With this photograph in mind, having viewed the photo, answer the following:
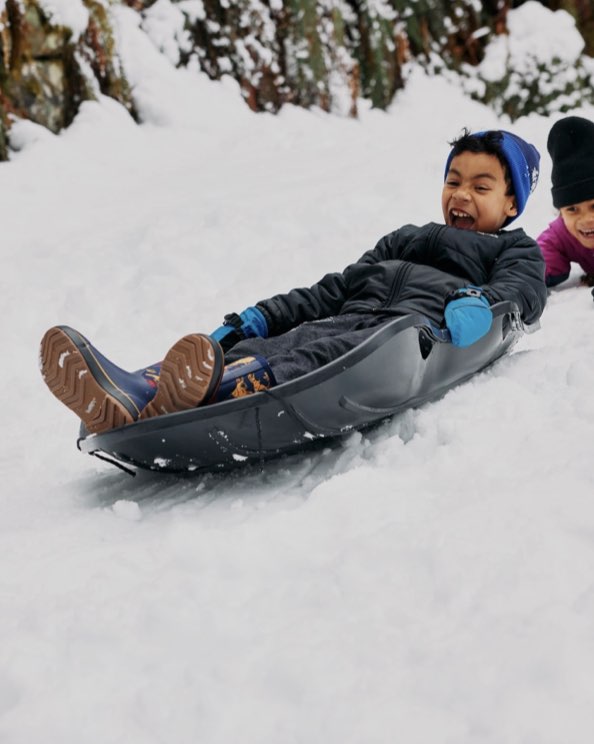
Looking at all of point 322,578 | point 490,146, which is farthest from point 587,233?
point 322,578

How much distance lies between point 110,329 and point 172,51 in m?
3.84

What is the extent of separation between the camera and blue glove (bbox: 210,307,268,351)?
2.28 metres

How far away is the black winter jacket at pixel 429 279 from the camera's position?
2.26 metres

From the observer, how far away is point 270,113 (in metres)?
6.50

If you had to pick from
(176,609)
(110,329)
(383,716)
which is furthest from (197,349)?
(110,329)

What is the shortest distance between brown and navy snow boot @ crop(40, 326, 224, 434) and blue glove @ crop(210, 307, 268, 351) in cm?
57

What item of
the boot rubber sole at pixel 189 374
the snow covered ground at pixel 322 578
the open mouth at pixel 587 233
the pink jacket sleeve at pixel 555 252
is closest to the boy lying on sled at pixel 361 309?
the boot rubber sole at pixel 189 374

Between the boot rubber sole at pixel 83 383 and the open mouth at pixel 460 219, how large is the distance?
4.80ft

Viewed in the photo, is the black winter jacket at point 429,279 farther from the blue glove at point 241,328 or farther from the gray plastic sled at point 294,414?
the gray plastic sled at point 294,414

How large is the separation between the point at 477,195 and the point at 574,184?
2.18ft

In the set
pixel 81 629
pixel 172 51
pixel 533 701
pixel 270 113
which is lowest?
pixel 533 701

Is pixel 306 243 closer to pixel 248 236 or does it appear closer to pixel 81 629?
pixel 248 236

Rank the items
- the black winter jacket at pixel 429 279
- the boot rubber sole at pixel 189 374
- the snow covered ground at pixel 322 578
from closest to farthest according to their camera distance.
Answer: the snow covered ground at pixel 322 578, the boot rubber sole at pixel 189 374, the black winter jacket at pixel 429 279

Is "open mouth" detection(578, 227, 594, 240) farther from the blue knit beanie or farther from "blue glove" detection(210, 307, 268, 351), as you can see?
"blue glove" detection(210, 307, 268, 351)
